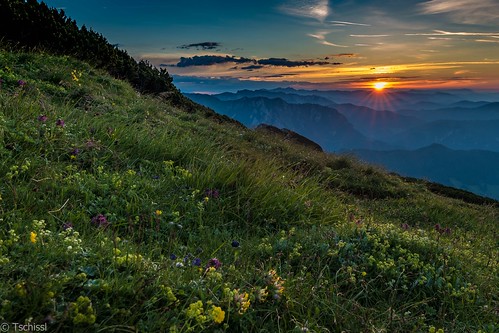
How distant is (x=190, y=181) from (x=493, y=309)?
4.22 m

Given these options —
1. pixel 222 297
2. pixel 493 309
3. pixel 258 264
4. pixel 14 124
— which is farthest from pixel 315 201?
pixel 14 124

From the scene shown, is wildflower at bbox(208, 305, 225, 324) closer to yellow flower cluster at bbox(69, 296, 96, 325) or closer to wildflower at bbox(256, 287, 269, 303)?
wildflower at bbox(256, 287, 269, 303)

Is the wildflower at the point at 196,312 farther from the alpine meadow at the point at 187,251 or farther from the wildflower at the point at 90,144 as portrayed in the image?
the wildflower at the point at 90,144

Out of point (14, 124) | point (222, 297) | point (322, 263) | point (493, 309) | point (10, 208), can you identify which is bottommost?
point (493, 309)

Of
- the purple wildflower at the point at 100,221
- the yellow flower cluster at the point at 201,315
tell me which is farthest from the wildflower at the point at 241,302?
the purple wildflower at the point at 100,221

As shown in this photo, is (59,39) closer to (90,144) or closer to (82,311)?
(90,144)

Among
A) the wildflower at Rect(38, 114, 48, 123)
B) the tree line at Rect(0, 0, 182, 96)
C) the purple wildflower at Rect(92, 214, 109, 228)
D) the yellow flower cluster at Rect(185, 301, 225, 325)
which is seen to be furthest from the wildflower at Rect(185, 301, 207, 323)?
the tree line at Rect(0, 0, 182, 96)

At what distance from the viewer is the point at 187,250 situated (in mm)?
4199

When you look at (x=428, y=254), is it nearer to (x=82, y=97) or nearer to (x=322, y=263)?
(x=322, y=263)

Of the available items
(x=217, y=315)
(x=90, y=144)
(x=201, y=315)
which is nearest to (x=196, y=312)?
(x=201, y=315)

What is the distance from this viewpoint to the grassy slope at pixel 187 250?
264cm

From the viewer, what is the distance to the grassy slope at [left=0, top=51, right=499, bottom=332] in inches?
104

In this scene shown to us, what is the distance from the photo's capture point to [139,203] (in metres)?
4.94

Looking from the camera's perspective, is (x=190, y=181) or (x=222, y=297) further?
(x=190, y=181)
